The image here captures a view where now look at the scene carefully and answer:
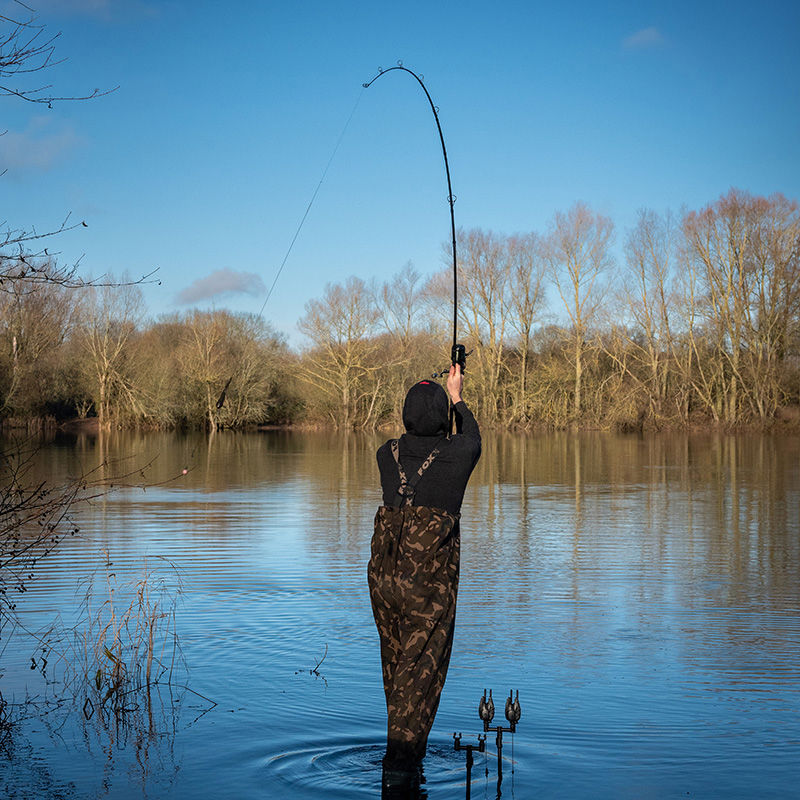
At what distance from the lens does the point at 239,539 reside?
14508 millimetres

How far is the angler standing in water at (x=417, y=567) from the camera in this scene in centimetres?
476

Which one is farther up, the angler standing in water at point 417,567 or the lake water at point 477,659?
the angler standing in water at point 417,567

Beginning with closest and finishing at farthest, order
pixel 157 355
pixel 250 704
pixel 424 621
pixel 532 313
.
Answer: pixel 424 621 < pixel 250 704 < pixel 532 313 < pixel 157 355

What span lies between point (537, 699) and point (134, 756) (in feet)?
8.53

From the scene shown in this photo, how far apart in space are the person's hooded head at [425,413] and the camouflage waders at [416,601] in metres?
0.14

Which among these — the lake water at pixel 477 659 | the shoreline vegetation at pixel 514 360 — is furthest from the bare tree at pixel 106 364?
the lake water at pixel 477 659

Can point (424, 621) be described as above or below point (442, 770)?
above

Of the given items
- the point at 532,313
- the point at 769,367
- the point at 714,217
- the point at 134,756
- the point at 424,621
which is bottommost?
the point at 134,756

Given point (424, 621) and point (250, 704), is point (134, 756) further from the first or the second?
point (424, 621)

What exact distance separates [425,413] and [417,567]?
2.36 feet

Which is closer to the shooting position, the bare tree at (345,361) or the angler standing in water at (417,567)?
the angler standing in water at (417,567)

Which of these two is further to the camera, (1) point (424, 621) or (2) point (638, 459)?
(2) point (638, 459)

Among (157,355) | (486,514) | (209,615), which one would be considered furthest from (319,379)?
(209,615)

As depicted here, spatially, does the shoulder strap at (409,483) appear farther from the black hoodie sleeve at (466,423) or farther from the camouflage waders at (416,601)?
the black hoodie sleeve at (466,423)
